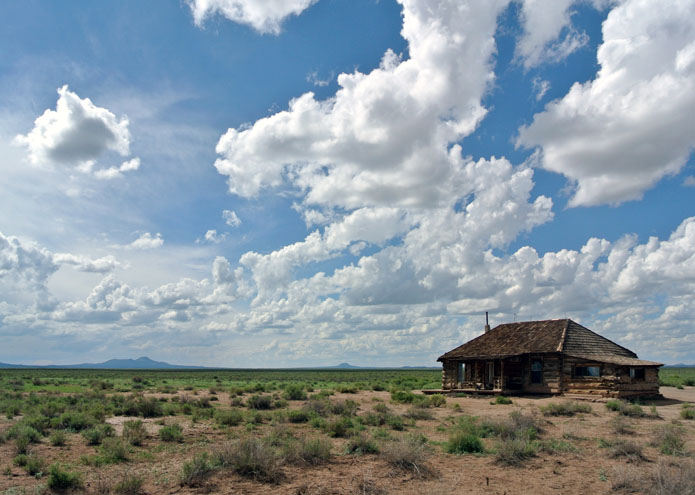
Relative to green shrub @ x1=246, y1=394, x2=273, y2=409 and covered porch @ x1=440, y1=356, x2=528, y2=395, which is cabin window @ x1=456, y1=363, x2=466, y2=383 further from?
green shrub @ x1=246, y1=394, x2=273, y2=409

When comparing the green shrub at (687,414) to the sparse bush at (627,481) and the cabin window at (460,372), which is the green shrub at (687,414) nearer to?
the sparse bush at (627,481)

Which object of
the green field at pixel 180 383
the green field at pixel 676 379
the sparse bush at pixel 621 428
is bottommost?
the green field at pixel 180 383

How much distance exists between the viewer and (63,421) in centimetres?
1720

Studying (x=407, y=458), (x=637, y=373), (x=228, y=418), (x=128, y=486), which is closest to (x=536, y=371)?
(x=637, y=373)

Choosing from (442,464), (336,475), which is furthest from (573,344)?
(336,475)

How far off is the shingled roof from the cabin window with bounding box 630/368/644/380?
477mm

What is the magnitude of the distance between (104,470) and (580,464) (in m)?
11.4

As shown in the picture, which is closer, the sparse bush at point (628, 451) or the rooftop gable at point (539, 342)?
the sparse bush at point (628, 451)

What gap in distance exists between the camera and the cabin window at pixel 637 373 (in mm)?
27450

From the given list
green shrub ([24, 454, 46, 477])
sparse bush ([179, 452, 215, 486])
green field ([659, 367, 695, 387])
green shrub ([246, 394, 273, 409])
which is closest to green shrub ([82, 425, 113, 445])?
green shrub ([24, 454, 46, 477])

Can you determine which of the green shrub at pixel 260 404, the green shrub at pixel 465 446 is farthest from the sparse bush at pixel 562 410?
the green shrub at pixel 260 404

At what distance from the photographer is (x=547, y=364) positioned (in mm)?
29234

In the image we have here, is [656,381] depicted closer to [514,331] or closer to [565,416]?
[514,331]

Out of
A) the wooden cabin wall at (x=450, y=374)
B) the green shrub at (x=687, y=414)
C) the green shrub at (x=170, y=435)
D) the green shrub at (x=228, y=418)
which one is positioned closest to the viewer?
the green shrub at (x=170, y=435)
